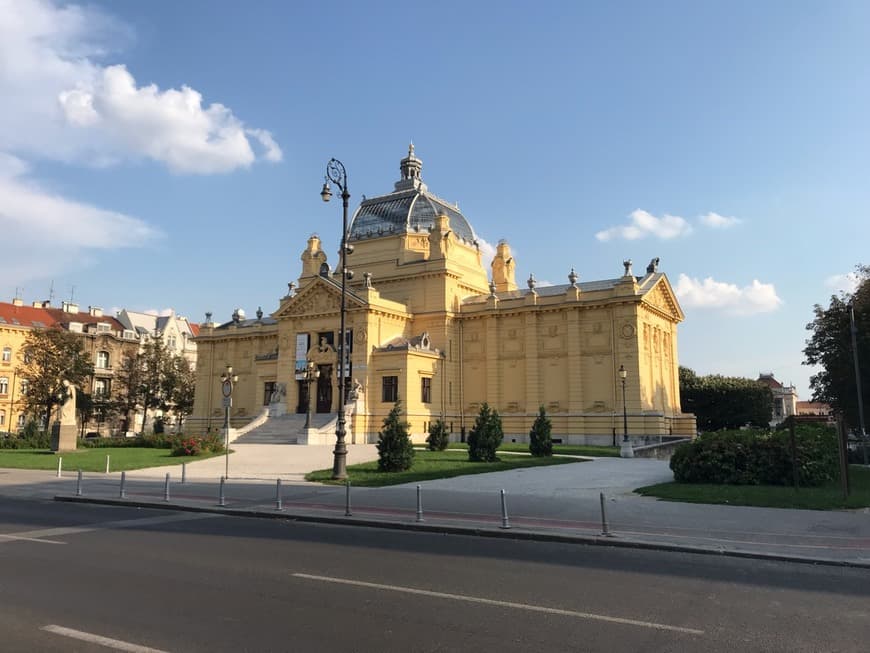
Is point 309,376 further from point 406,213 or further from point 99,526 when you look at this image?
point 99,526

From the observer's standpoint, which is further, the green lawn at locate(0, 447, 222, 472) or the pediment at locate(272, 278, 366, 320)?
the pediment at locate(272, 278, 366, 320)

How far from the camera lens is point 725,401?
218ft

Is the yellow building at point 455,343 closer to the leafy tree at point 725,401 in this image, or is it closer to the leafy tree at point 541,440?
the leafy tree at point 541,440

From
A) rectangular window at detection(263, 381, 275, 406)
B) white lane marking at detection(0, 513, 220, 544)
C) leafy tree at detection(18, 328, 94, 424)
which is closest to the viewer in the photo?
white lane marking at detection(0, 513, 220, 544)

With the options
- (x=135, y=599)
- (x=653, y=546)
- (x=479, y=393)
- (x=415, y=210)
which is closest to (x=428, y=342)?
(x=479, y=393)

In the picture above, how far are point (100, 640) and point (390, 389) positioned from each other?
42.2m

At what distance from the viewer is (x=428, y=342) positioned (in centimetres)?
5159

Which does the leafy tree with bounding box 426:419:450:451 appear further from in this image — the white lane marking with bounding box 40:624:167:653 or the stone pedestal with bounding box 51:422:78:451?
the white lane marking with bounding box 40:624:167:653

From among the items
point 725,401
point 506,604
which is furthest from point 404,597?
point 725,401

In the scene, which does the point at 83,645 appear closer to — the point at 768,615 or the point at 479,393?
the point at 768,615

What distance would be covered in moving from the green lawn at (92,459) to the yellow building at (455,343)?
9910 mm

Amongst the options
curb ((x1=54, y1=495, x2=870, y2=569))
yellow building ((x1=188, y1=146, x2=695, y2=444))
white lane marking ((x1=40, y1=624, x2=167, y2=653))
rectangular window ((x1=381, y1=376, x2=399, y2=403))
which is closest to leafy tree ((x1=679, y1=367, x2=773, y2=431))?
yellow building ((x1=188, y1=146, x2=695, y2=444))

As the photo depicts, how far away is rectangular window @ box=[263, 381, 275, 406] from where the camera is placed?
55.8 meters

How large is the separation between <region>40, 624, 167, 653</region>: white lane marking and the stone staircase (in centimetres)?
3550
